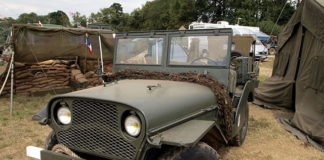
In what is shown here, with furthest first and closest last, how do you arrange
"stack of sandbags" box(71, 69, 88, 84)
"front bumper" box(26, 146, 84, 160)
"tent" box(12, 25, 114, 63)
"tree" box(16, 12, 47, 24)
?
1. "tree" box(16, 12, 47, 24)
2. "stack of sandbags" box(71, 69, 88, 84)
3. "tent" box(12, 25, 114, 63)
4. "front bumper" box(26, 146, 84, 160)

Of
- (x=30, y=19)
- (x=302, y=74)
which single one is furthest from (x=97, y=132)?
(x=30, y=19)

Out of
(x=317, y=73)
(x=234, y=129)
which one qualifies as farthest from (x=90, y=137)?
(x=317, y=73)

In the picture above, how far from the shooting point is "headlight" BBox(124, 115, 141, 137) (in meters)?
2.58

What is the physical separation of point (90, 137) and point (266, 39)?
23380 millimetres

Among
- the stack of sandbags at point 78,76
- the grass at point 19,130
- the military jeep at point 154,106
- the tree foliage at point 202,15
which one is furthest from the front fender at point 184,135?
the tree foliage at point 202,15

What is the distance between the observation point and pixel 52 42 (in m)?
8.74

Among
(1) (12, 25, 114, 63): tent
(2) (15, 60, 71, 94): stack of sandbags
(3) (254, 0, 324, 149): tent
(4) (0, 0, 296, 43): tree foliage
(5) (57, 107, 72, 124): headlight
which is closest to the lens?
(5) (57, 107, 72, 124): headlight

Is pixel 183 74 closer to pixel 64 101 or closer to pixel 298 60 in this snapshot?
pixel 64 101

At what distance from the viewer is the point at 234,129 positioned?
14.0 feet

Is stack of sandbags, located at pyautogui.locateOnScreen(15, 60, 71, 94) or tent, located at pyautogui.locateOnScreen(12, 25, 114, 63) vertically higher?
tent, located at pyautogui.locateOnScreen(12, 25, 114, 63)

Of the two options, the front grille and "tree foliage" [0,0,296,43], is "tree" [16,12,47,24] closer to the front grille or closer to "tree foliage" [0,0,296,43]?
"tree foliage" [0,0,296,43]

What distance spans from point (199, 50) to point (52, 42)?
6014mm

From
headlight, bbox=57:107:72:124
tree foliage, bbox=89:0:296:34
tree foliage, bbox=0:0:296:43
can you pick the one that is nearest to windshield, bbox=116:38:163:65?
headlight, bbox=57:107:72:124

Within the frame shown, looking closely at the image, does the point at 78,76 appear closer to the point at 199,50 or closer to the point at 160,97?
the point at 199,50
